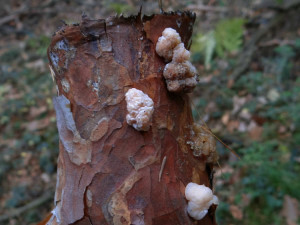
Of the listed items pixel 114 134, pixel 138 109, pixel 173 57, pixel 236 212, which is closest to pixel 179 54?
pixel 173 57

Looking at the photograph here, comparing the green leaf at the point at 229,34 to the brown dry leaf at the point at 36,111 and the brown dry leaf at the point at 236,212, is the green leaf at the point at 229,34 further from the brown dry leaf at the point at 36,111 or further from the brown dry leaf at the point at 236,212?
the brown dry leaf at the point at 36,111

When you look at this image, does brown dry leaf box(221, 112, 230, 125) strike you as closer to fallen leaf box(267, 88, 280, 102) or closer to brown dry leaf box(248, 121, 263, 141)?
brown dry leaf box(248, 121, 263, 141)

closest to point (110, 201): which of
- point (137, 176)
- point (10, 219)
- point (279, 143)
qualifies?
point (137, 176)

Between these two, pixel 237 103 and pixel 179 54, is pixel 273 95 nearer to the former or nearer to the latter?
pixel 237 103

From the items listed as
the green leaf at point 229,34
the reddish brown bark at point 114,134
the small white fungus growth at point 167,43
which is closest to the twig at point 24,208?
the reddish brown bark at point 114,134

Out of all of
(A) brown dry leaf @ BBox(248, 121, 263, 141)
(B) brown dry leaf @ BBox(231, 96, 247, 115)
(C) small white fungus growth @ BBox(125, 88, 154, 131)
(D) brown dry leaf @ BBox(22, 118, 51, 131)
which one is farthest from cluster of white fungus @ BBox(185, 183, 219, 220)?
(D) brown dry leaf @ BBox(22, 118, 51, 131)
